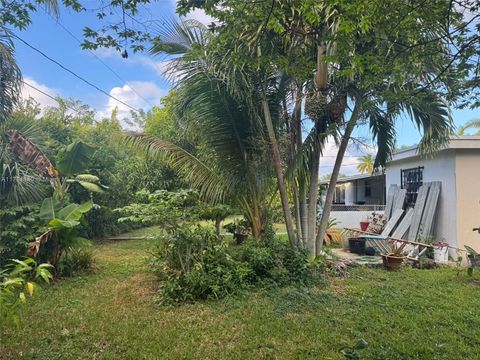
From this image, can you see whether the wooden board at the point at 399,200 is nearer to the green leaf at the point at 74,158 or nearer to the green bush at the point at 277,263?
the green bush at the point at 277,263

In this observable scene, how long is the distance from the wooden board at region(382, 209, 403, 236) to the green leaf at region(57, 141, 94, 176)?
836 centimetres

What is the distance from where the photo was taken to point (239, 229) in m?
11.3

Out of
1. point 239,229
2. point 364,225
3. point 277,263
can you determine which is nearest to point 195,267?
point 277,263

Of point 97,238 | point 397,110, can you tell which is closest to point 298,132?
point 397,110

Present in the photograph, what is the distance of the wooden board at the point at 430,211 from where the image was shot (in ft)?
29.1

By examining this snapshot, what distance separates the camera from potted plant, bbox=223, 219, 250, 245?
10.9 metres

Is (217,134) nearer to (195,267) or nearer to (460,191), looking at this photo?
(195,267)

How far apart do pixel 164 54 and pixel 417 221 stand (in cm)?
766

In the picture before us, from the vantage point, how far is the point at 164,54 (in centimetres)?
655

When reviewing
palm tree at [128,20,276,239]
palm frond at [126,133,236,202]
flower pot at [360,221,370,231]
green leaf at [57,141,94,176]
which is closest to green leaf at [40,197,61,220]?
green leaf at [57,141,94,176]

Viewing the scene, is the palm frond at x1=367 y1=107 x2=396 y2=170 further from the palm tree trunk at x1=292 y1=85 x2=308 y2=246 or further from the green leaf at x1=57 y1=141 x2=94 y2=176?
the green leaf at x1=57 y1=141 x2=94 y2=176

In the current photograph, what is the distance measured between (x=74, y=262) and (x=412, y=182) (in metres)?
9.30

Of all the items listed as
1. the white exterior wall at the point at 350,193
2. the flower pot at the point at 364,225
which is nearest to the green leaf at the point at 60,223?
the flower pot at the point at 364,225

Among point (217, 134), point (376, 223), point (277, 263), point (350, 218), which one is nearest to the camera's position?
point (277, 263)
